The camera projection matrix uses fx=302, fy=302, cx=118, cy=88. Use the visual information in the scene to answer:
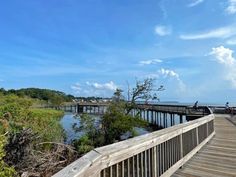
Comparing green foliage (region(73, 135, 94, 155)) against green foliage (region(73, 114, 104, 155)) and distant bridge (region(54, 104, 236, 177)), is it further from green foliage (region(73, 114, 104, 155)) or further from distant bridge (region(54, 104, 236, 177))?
distant bridge (region(54, 104, 236, 177))

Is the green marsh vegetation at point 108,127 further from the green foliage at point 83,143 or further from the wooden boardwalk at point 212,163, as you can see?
the wooden boardwalk at point 212,163

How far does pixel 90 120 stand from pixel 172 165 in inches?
702

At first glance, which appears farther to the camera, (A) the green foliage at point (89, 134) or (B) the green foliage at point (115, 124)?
(B) the green foliage at point (115, 124)

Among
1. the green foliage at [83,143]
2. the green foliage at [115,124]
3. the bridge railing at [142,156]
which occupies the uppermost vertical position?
the bridge railing at [142,156]

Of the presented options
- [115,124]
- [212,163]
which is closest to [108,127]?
[115,124]

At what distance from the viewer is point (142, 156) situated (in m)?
4.45

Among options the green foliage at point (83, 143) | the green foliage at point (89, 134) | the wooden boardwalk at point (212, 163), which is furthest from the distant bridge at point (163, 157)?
the green foliage at point (89, 134)

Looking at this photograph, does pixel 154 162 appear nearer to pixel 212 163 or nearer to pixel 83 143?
pixel 212 163

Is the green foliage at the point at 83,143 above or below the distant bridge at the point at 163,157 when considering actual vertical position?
below

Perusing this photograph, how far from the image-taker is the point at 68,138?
21.4m

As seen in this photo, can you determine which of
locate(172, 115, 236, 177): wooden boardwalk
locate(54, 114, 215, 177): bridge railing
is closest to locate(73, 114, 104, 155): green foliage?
locate(172, 115, 236, 177): wooden boardwalk

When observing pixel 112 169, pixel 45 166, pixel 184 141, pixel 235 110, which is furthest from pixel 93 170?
pixel 235 110

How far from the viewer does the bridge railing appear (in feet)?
9.28

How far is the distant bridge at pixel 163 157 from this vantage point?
3000mm
